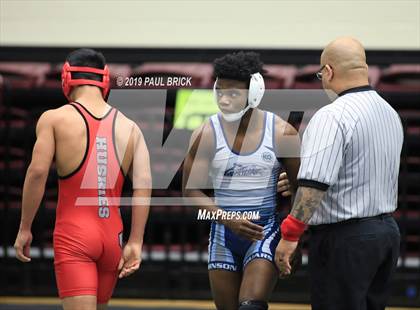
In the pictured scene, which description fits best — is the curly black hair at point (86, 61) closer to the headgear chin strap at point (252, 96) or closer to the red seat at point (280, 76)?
the headgear chin strap at point (252, 96)

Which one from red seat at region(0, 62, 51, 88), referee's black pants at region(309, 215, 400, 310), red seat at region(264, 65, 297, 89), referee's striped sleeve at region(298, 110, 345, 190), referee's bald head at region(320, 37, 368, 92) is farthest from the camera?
red seat at region(0, 62, 51, 88)

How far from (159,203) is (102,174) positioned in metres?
3.67

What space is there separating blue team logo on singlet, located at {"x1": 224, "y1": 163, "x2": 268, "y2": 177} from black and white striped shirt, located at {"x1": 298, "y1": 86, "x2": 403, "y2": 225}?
77 centimetres

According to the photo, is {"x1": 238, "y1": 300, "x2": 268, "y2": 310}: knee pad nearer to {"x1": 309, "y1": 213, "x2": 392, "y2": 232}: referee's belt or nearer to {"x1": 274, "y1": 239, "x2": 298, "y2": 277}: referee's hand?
{"x1": 274, "y1": 239, "x2": 298, "y2": 277}: referee's hand

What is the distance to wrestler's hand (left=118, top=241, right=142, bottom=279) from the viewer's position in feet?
17.8

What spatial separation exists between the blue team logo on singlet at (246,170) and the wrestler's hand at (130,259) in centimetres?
81

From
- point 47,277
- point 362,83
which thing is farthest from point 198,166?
point 47,277

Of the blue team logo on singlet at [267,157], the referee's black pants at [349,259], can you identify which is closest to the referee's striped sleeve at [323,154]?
the referee's black pants at [349,259]

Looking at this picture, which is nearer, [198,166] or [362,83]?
[362,83]

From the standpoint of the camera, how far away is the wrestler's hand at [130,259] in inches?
213

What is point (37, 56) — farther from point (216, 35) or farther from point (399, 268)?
point (399, 268)

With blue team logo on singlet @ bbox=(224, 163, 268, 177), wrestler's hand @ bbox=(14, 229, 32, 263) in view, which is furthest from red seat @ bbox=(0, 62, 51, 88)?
wrestler's hand @ bbox=(14, 229, 32, 263)

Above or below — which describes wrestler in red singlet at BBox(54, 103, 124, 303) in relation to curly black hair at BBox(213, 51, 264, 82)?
below

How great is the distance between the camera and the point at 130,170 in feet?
18.3
